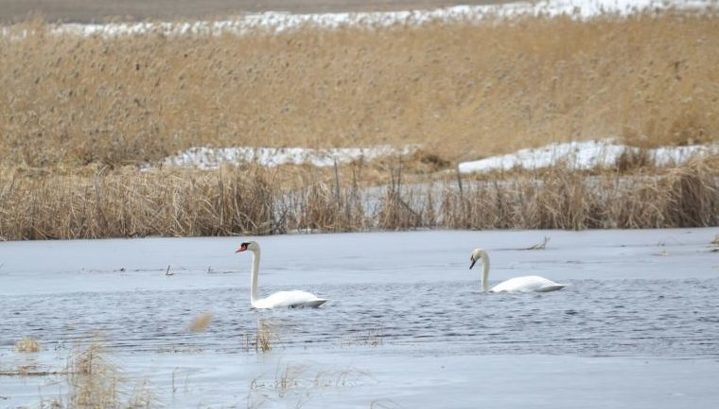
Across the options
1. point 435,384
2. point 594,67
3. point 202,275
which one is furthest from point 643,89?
point 435,384

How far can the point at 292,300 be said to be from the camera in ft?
38.2

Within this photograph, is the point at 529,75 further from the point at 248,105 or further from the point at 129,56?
the point at 129,56

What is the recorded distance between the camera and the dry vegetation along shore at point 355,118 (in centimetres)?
1794

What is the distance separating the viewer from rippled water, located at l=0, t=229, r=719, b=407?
30.5ft

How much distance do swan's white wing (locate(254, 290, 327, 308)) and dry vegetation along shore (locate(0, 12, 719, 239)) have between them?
6185 millimetres

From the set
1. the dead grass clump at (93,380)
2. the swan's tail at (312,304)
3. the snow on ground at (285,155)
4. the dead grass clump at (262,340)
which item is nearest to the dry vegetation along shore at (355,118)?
the snow on ground at (285,155)

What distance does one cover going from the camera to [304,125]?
32969mm

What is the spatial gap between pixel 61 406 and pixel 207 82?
28548mm

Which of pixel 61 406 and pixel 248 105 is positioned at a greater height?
pixel 248 105

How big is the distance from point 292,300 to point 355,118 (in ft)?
71.5

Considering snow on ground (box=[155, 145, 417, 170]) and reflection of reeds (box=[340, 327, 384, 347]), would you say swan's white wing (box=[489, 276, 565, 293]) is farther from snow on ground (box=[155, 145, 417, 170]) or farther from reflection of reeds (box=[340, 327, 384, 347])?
snow on ground (box=[155, 145, 417, 170])

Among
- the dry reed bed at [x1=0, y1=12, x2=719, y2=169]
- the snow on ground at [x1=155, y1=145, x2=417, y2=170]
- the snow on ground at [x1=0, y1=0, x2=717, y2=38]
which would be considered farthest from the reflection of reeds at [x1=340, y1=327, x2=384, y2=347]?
the snow on ground at [x1=0, y1=0, x2=717, y2=38]

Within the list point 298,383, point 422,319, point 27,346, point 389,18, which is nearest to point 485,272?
point 422,319

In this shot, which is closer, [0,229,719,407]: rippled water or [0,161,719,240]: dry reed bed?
[0,229,719,407]: rippled water
